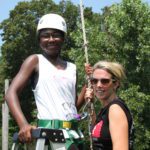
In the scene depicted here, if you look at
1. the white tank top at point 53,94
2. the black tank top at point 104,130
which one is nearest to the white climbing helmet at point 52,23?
the white tank top at point 53,94

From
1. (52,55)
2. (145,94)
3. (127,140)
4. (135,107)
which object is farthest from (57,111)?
(145,94)

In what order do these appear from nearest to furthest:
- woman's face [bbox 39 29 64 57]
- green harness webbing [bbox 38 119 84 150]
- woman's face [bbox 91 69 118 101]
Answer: woman's face [bbox 91 69 118 101], green harness webbing [bbox 38 119 84 150], woman's face [bbox 39 29 64 57]

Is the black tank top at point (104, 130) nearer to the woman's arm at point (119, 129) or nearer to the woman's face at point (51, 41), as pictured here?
the woman's arm at point (119, 129)

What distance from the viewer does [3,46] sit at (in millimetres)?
42188

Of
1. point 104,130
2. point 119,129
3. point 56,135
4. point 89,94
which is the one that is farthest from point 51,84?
point 119,129

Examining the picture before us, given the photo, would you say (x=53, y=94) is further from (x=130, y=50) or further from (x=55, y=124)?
(x=130, y=50)

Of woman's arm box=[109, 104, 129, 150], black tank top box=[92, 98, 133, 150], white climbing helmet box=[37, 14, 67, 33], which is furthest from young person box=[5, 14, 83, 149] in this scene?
woman's arm box=[109, 104, 129, 150]

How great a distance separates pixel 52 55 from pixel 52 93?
34 centimetres

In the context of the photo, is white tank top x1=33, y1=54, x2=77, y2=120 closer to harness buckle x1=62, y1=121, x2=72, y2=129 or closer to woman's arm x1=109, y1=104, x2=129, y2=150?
harness buckle x1=62, y1=121, x2=72, y2=129

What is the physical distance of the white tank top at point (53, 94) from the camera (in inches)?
183

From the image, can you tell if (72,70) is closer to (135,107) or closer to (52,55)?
(52,55)

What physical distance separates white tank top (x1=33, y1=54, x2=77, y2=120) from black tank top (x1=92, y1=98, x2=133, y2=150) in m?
0.61

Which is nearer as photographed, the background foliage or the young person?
the young person

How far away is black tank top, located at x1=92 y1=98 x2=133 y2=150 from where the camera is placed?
393cm
